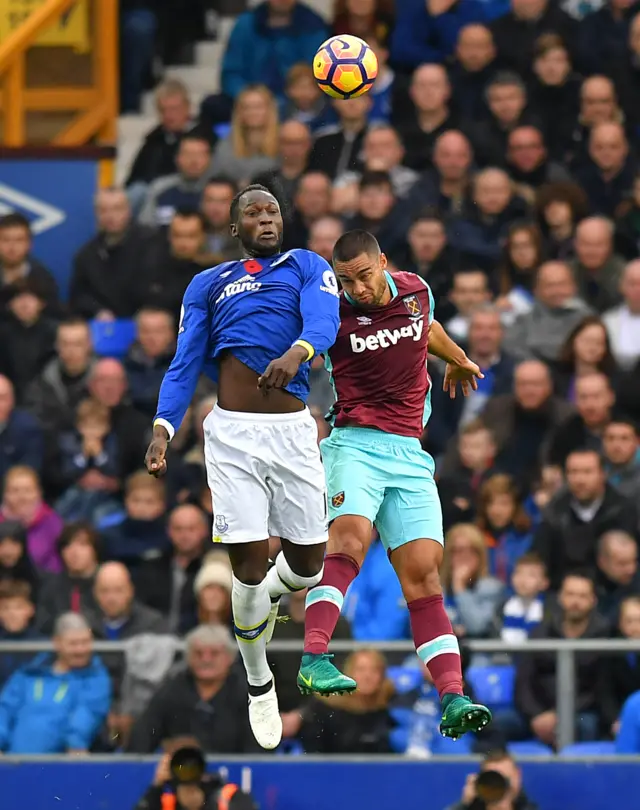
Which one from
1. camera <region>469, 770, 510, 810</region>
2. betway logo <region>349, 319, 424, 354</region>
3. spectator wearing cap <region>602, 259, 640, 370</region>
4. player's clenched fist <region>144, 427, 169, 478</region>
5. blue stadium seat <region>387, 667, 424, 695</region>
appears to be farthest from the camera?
spectator wearing cap <region>602, 259, 640, 370</region>

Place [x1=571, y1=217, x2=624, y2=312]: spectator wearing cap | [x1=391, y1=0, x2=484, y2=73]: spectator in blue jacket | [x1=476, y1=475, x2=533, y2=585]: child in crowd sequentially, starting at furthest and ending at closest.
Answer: [x1=391, y1=0, x2=484, y2=73]: spectator in blue jacket < [x1=571, y1=217, x2=624, y2=312]: spectator wearing cap < [x1=476, y1=475, x2=533, y2=585]: child in crowd

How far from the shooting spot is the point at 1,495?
16078 millimetres

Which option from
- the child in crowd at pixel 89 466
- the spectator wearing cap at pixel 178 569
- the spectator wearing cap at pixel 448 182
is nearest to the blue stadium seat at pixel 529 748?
the spectator wearing cap at pixel 178 569

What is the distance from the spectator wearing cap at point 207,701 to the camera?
46.6ft

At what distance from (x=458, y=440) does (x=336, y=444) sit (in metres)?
4.13

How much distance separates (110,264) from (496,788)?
5.62 meters

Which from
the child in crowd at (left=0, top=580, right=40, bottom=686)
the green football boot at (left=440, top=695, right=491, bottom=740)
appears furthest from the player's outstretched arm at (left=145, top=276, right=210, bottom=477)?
the child in crowd at (left=0, top=580, right=40, bottom=686)

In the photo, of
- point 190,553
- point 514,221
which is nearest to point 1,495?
point 190,553

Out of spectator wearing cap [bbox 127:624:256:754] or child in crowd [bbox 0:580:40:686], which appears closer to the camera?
spectator wearing cap [bbox 127:624:256:754]

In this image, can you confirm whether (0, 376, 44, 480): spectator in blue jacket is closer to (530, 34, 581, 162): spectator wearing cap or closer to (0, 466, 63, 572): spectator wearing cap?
(0, 466, 63, 572): spectator wearing cap

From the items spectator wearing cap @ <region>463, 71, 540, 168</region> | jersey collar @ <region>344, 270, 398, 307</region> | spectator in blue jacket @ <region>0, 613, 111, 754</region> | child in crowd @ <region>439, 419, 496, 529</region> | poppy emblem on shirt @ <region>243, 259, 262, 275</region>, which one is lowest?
spectator in blue jacket @ <region>0, 613, 111, 754</region>

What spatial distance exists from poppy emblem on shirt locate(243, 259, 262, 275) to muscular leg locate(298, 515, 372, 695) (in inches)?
49.7

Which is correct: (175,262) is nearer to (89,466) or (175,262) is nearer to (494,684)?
(89,466)

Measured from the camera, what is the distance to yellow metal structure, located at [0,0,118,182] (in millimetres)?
18281
